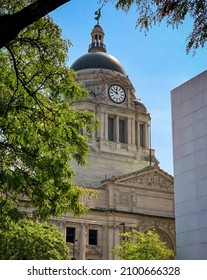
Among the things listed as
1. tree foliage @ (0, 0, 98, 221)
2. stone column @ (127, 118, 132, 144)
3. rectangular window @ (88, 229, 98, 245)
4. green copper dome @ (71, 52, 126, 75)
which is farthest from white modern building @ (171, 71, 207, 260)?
green copper dome @ (71, 52, 126, 75)

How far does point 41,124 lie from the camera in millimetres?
16438

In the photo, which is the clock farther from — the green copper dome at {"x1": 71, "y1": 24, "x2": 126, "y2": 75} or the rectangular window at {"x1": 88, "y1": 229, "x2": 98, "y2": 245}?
the rectangular window at {"x1": 88, "y1": 229, "x2": 98, "y2": 245}

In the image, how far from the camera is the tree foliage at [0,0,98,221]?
609 inches

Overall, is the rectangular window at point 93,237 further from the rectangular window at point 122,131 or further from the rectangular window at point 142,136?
the rectangular window at point 142,136

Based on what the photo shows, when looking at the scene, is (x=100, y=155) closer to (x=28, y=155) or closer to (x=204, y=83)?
(x=204, y=83)

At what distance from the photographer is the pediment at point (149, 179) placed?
204 ft

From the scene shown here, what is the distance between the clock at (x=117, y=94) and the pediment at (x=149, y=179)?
53.1 ft

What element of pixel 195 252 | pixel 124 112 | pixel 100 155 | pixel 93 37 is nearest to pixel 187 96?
pixel 195 252

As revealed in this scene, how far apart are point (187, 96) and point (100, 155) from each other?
38.9 meters

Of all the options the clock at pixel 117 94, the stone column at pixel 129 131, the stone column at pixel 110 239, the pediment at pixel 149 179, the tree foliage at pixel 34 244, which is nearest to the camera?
the tree foliage at pixel 34 244

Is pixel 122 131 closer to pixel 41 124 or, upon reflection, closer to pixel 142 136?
pixel 142 136

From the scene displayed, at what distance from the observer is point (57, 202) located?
17812 mm

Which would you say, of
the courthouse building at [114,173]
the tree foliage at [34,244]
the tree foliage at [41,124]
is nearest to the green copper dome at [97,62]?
the courthouse building at [114,173]

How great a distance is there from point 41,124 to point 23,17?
7.20 metres
